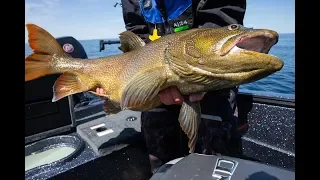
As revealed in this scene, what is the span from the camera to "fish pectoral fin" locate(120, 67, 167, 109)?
5.68ft

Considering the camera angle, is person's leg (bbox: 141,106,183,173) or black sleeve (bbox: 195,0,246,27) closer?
black sleeve (bbox: 195,0,246,27)

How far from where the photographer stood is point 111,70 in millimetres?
2229

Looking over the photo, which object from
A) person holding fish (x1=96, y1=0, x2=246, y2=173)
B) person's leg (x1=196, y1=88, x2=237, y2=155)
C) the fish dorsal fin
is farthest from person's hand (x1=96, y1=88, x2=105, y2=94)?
person's leg (x1=196, y1=88, x2=237, y2=155)

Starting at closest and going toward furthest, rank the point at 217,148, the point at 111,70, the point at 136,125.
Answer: the point at 111,70
the point at 217,148
the point at 136,125

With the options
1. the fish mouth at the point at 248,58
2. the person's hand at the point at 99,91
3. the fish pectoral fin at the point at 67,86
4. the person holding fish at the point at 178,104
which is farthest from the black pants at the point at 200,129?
the fish mouth at the point at 248,58

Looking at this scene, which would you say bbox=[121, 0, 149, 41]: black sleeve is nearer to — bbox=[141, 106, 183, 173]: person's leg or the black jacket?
the black jacket

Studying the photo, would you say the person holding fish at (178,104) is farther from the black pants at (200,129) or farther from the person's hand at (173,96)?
the person's hand at (173,96)

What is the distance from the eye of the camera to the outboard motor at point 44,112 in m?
3.03

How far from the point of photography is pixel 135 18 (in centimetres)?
317

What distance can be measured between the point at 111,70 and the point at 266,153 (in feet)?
6.77

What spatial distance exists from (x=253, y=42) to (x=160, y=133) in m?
1.62

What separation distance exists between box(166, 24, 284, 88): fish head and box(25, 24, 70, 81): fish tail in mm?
1304

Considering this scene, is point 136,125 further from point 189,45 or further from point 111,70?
point 189,45
